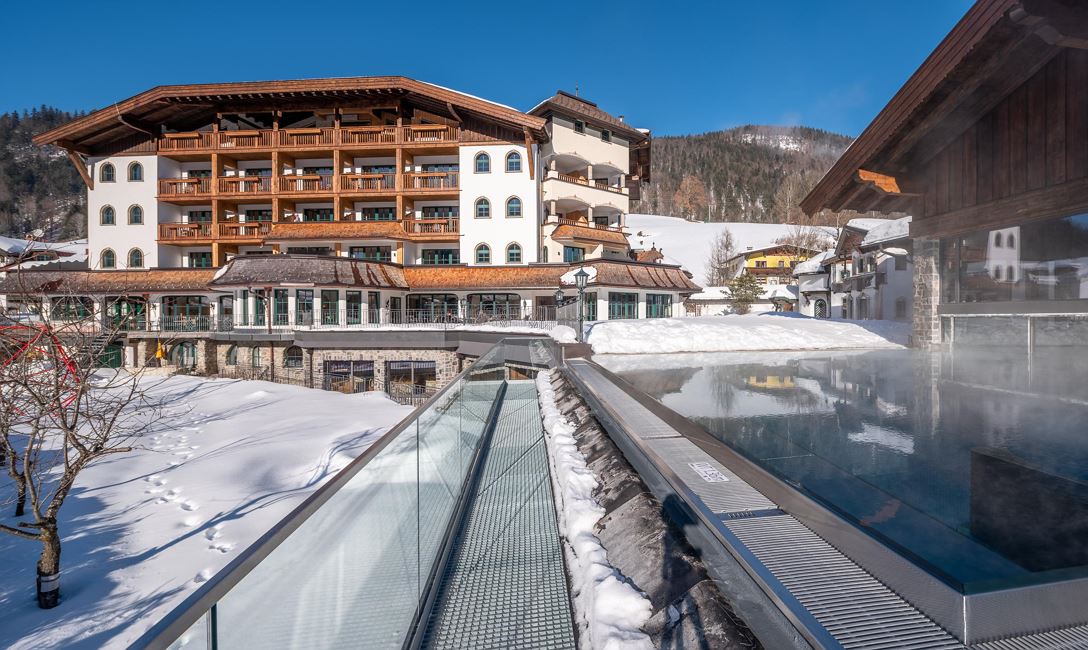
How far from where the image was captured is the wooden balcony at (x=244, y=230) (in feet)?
114

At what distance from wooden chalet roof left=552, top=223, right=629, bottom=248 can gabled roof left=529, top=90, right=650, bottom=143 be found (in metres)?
Answer: 7.51

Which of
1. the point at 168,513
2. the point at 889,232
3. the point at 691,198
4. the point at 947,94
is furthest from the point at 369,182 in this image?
the point at 691,198

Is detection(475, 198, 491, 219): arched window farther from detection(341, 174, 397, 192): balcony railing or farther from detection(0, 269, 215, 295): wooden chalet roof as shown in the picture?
detection(0, 269, 215, 295): wooden chalet roof

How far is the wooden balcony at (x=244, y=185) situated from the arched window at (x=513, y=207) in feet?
51.4

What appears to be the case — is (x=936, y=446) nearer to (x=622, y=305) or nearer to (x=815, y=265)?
(x=622, y=305)

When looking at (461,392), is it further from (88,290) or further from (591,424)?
(88,290)

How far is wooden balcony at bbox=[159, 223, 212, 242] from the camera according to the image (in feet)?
115

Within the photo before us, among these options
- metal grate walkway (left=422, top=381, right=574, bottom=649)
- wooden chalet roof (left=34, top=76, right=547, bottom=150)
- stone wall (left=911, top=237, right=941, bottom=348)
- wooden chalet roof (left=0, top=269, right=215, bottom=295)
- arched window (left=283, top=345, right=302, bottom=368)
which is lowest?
arched window (left=283, top=345, right=302, bottom=368)

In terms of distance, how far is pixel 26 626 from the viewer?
23.5 ft

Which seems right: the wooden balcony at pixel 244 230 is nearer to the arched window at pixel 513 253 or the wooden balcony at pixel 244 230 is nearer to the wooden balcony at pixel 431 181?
the wooden balcony at pixel 431 181

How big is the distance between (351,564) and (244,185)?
3885 centimetres

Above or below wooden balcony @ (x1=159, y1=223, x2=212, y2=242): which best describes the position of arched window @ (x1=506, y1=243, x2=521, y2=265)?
below

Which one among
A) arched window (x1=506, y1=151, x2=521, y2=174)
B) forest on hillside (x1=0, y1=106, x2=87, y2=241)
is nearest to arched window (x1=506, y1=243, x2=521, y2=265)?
arched window (x1=506, y1=151, x2=521, y2=174)

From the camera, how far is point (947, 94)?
874 cm
